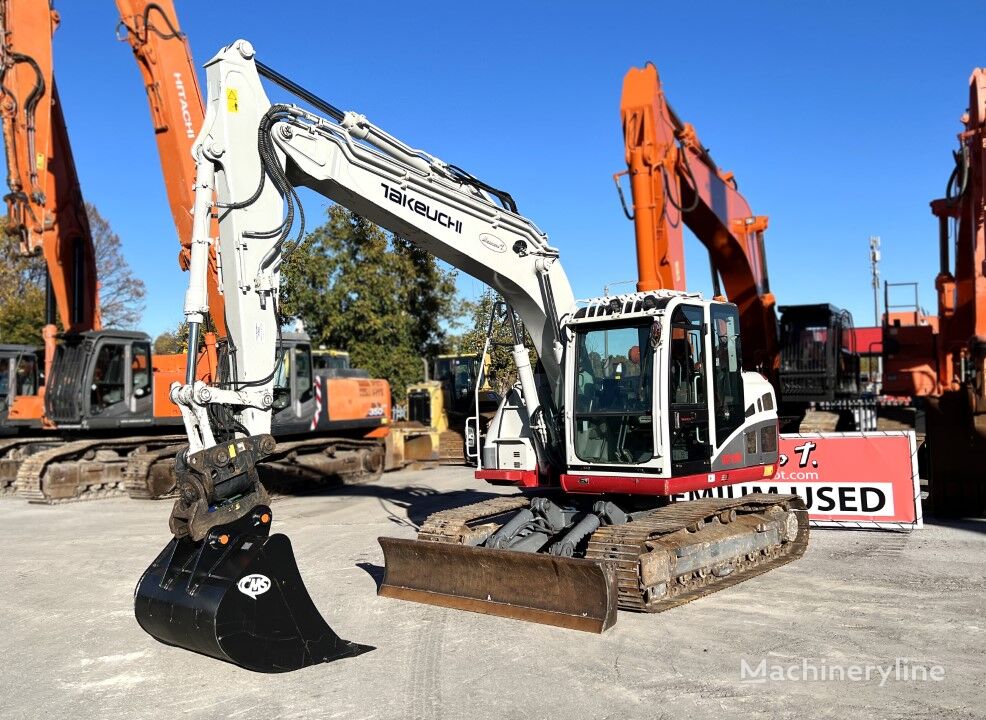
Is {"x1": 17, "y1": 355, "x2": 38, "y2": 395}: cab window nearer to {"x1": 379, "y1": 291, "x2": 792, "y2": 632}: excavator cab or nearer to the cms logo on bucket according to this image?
{"x1": 379, "y1": 291, "x2": 792, "y2": 632}: excavator cab

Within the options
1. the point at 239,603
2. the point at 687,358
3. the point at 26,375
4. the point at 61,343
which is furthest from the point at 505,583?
the point at 26,375

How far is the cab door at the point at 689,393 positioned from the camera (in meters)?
7.91

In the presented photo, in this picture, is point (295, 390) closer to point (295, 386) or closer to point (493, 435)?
point (295, 386)

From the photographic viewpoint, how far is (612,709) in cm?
512

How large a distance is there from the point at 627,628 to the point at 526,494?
304cm

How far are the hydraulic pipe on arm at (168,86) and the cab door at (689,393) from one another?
9.26 m

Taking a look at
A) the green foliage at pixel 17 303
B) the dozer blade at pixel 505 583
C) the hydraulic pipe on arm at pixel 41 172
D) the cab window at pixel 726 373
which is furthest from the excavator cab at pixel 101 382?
the green foliage at pixel 17 303

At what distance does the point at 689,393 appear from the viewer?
Result: 26.7 feet

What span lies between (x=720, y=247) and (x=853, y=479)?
505 cm

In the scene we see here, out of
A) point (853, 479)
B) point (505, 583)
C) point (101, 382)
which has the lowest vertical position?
point (505, 583)

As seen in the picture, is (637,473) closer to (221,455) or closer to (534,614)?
(534,614)

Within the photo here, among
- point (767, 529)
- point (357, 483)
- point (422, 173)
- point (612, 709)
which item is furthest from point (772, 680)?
point (357, 483)

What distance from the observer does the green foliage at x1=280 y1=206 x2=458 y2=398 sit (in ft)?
96.7

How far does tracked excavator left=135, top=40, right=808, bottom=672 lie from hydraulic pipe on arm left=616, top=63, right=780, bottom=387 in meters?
2.24
